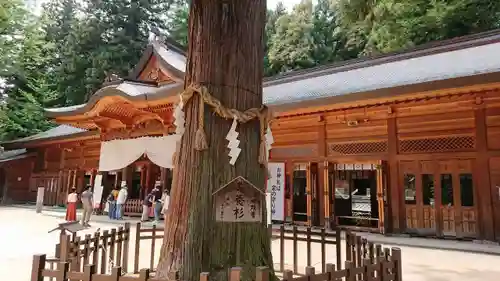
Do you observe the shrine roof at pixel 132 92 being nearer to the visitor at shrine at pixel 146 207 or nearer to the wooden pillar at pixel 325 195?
the visitor at shrine at pixel 146 207

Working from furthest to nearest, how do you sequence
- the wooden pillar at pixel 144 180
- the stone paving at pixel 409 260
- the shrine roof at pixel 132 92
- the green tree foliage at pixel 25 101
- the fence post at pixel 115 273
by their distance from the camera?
1. the green tree foliage at pixel 25 101
2. the wooden pillar at pixel 144 180
3. the shrine roof at pixel 132 92
4. the stone paving at pixel 409 260
5. the fence post at pixel 115 273

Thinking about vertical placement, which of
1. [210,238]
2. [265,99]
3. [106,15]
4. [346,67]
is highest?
[106,15]

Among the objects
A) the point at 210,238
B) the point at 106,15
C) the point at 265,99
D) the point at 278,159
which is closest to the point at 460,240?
the point at 278,159

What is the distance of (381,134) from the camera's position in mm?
10328

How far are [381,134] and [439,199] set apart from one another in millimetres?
2264

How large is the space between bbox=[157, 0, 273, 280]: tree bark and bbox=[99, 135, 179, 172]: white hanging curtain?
1016cm

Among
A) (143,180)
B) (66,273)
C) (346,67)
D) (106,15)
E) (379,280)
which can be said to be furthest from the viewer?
(106,15)

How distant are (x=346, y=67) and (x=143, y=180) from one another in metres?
10.1

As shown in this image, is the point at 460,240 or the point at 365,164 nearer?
the point at 460,240

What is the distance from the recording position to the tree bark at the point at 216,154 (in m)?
3.27

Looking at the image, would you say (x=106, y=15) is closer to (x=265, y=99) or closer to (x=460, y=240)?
(x=265, y=99)

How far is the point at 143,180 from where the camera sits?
16656 millimetres

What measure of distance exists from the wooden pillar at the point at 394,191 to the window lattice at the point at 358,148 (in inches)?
9.8

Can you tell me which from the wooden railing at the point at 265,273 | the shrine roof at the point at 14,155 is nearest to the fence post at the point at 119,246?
the wooden railing at the point at 265,273
